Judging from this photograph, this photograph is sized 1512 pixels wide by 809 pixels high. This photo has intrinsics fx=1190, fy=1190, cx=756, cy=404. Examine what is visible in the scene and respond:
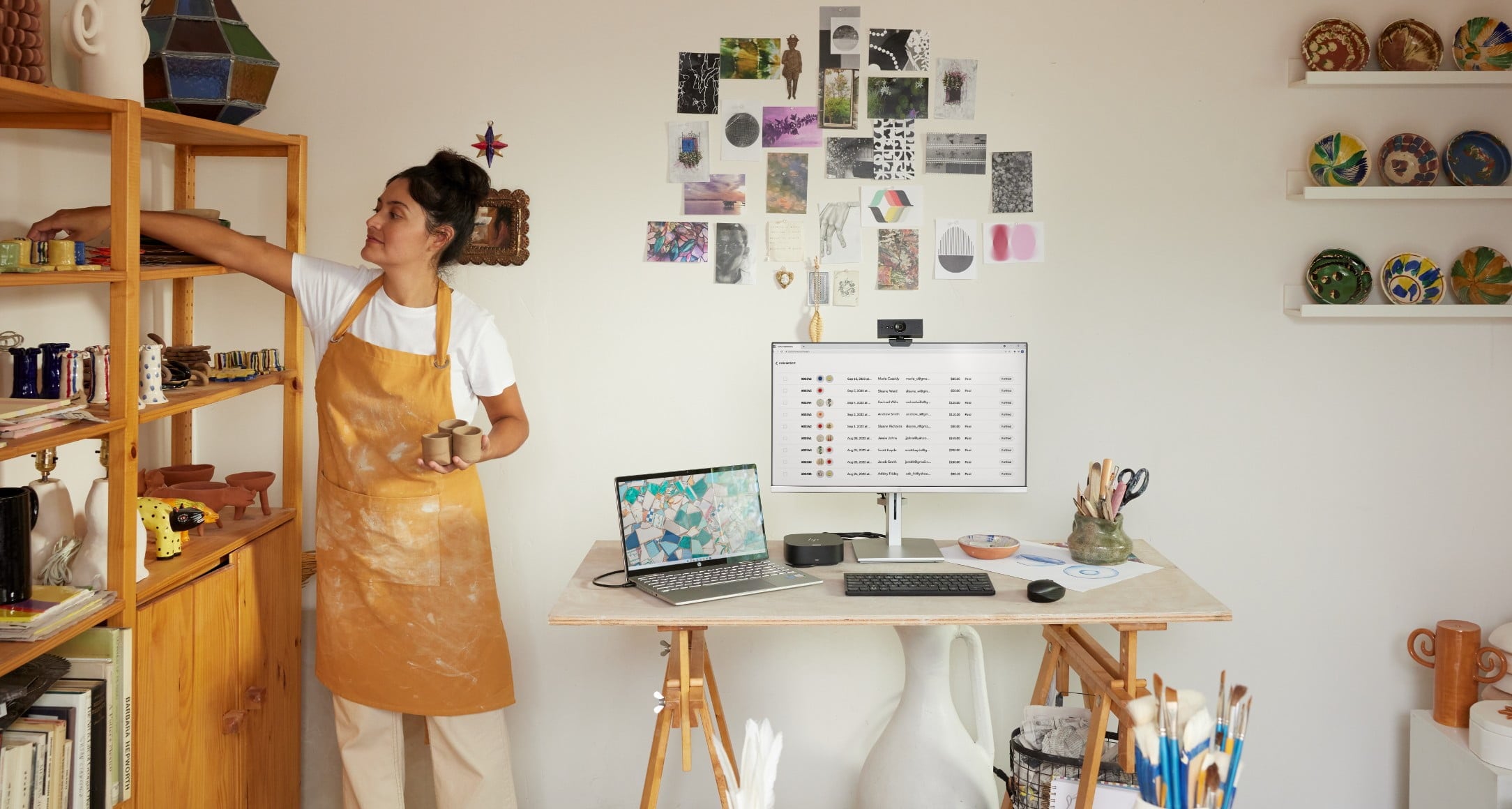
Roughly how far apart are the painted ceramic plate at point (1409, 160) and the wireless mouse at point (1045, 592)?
1.38 metres

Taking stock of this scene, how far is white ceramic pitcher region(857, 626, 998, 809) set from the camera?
2.63 m

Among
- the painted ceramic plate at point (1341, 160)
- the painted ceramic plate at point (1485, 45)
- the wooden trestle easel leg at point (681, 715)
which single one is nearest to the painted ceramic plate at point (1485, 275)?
the painted ceramic plate at point (1341, 160)

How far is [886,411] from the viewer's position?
8.84 feet

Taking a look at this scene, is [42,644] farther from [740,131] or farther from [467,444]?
[740,131]

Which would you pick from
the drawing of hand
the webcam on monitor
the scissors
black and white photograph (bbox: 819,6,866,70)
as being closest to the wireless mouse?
the scissors

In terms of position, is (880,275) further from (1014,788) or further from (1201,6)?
(1014,788)

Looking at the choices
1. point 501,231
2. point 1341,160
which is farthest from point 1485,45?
point 501,231

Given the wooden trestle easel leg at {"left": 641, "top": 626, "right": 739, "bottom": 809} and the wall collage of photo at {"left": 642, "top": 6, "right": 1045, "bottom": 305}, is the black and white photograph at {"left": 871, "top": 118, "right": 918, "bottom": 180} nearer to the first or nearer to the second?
the wall collage of photo at {"left": 642, "top": 6, "right": 1045, "bottom": 305}

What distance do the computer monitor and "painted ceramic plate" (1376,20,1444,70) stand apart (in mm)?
1169

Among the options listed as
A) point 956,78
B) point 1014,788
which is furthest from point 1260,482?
point 956,78

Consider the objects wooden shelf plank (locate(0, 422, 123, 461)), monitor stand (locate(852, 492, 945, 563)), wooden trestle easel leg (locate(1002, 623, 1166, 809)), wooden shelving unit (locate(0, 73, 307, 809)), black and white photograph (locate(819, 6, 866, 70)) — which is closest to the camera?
wooden shelf plank (locate(0, 422, 123, 461))

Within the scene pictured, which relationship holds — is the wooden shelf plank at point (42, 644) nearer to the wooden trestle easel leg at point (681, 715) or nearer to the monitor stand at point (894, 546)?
the wooden trestle easel leg at point (681, 715)

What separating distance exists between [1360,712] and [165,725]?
2756 millimetres

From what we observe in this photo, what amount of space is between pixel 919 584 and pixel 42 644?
5.08ft
